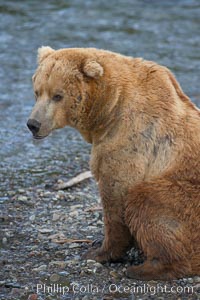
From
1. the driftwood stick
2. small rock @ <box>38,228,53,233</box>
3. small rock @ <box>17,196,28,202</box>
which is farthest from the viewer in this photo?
the driftwood stick

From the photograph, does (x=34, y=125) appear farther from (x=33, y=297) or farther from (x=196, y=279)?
(x=196, y=279)

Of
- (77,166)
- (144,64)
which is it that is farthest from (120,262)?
(77,166)

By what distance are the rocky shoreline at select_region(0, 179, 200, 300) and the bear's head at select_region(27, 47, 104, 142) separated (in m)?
1.01

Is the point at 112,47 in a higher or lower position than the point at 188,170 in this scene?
lower

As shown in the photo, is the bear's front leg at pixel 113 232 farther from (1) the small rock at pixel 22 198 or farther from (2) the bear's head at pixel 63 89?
(1) the small rock at pixel 22 198

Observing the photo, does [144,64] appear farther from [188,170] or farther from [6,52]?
[6,52]

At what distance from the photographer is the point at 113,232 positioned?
576 cm

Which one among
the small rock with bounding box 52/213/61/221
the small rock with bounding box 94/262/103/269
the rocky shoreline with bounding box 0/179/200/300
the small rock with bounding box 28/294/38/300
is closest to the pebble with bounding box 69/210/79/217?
the rocky shoreline with bounding box 0/179/200/300

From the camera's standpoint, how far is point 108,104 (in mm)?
5680

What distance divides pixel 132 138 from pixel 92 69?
0.54 meters

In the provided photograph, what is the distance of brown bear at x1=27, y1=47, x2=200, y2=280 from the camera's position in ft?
18.0

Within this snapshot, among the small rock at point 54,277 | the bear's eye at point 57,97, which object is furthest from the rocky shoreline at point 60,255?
the bear's eye at point 57,97

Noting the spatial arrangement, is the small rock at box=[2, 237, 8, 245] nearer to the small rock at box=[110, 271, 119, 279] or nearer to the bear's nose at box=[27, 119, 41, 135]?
the small rock at box=[110, 271, 119, 279]

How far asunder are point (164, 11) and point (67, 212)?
10032mm
